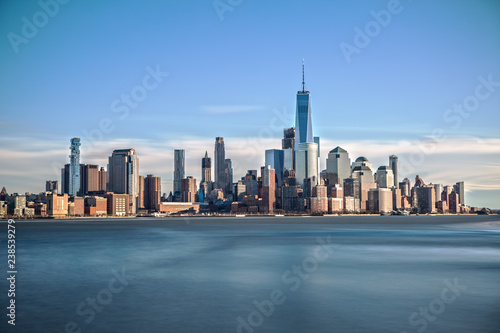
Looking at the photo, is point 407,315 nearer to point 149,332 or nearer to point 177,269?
point 149,332

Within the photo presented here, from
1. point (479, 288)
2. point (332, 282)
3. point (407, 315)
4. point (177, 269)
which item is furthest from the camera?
point (177, 269)

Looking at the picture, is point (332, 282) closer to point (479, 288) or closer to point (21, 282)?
point (479, 288)

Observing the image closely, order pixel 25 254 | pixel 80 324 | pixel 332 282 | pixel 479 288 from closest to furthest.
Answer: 1. pixel 80 324
2. pixel 479 288
3. pixel 332 282
4. pixel 25 254

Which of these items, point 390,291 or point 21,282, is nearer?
point 390,291

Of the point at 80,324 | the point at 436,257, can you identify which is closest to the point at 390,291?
the point at 80,324

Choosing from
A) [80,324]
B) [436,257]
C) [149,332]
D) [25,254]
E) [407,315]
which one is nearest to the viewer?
[149,332]

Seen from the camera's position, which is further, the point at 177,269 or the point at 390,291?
the point at 177,269

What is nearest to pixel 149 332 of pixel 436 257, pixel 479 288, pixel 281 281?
pixel 281 281

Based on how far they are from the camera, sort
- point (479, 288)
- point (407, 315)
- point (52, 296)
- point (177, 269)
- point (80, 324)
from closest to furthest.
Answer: point (80, 324) < point (407, 315) < point (52, 296) < point (479, 288) < point (177, 269)
